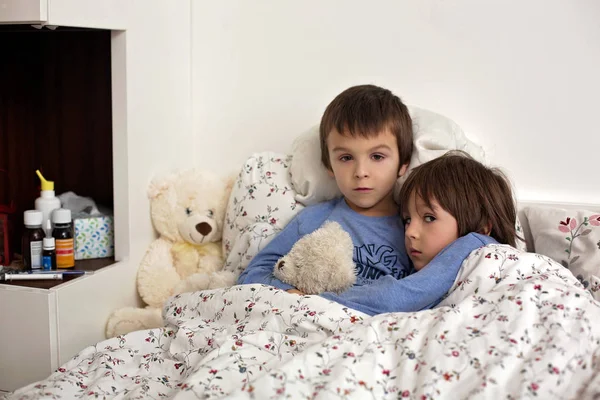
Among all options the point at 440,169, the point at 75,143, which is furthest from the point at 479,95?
the point at 75,143

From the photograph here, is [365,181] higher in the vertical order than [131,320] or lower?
higher

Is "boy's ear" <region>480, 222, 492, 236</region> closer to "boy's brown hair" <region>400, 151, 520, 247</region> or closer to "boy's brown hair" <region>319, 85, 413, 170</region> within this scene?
"boy's brown hair" <region>400, 151, 520, 247</region>

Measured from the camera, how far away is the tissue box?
66.7 inches

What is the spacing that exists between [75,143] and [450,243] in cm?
113

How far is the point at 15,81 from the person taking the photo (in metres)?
1.83

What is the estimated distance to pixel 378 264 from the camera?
1.50 meters

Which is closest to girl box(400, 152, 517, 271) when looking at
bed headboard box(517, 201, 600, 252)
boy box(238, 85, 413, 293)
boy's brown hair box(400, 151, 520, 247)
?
boy's brown hair box(400, 151, 520, 247)

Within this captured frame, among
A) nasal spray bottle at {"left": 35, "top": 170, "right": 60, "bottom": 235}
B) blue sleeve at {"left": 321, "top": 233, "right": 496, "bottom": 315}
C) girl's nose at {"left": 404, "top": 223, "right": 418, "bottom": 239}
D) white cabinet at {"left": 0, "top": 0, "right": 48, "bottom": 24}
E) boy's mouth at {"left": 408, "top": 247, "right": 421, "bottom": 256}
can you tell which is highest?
white cabinet at {"left": 0, "top": 0, "right": 48, "bottom": 24}

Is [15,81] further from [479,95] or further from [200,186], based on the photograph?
[479,95]

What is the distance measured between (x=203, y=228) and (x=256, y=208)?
0.18 metres

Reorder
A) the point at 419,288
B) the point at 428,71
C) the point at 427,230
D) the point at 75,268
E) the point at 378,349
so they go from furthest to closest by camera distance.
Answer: the point at 428,71, the point at 75,268, the point at 427,230, the point at 419,288, the point at 378,349

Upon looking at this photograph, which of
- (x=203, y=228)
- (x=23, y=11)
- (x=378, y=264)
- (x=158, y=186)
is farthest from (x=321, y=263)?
(x=23, y=11)

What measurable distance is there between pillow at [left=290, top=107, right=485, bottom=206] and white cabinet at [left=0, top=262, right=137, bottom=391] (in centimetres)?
59

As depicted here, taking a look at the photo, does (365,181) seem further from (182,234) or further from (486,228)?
(182,234)
